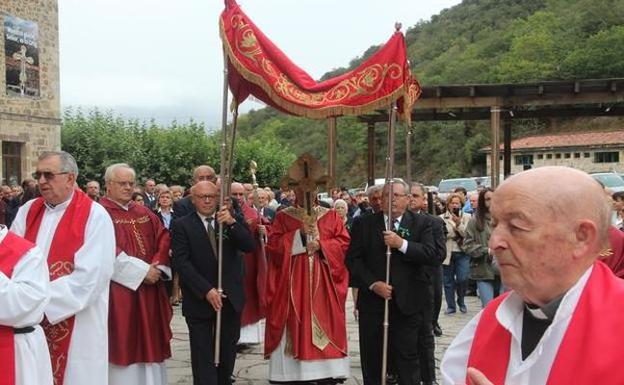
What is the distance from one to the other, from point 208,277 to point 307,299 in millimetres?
1119

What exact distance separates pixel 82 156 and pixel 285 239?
83.5 ft

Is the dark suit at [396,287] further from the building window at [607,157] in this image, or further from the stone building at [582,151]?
the building window at [607,157]

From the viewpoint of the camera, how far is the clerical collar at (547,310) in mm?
1873

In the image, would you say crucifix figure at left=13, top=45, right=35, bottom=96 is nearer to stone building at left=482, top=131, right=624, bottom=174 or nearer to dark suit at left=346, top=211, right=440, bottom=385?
dark suit at left=346, top=211, right=440, bottom=385

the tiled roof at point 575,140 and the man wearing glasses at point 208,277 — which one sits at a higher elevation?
the tiled roof at point 575,140

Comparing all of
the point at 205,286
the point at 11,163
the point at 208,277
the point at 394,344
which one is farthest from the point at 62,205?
the point at 11,163

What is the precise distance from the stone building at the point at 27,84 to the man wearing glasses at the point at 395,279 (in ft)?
56.4

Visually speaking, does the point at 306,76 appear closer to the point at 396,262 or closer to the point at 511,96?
the point at 396,262

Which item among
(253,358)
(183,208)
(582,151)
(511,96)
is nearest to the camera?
(183,208)

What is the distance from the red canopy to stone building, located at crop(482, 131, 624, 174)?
46.6m

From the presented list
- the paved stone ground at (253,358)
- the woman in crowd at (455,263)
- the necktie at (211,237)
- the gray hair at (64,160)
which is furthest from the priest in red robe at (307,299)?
the woman in crowd at (455,263)

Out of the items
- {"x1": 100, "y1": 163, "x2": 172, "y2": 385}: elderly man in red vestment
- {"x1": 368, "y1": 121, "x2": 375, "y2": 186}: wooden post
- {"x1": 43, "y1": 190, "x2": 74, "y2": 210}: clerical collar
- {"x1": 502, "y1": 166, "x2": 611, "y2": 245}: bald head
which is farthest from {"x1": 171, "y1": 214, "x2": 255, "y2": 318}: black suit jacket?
{"x1": 368, "y1": 121, "x2": 375, "y2": 186}: wooden post

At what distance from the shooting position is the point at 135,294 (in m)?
5.61

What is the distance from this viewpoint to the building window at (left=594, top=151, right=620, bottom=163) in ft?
170
